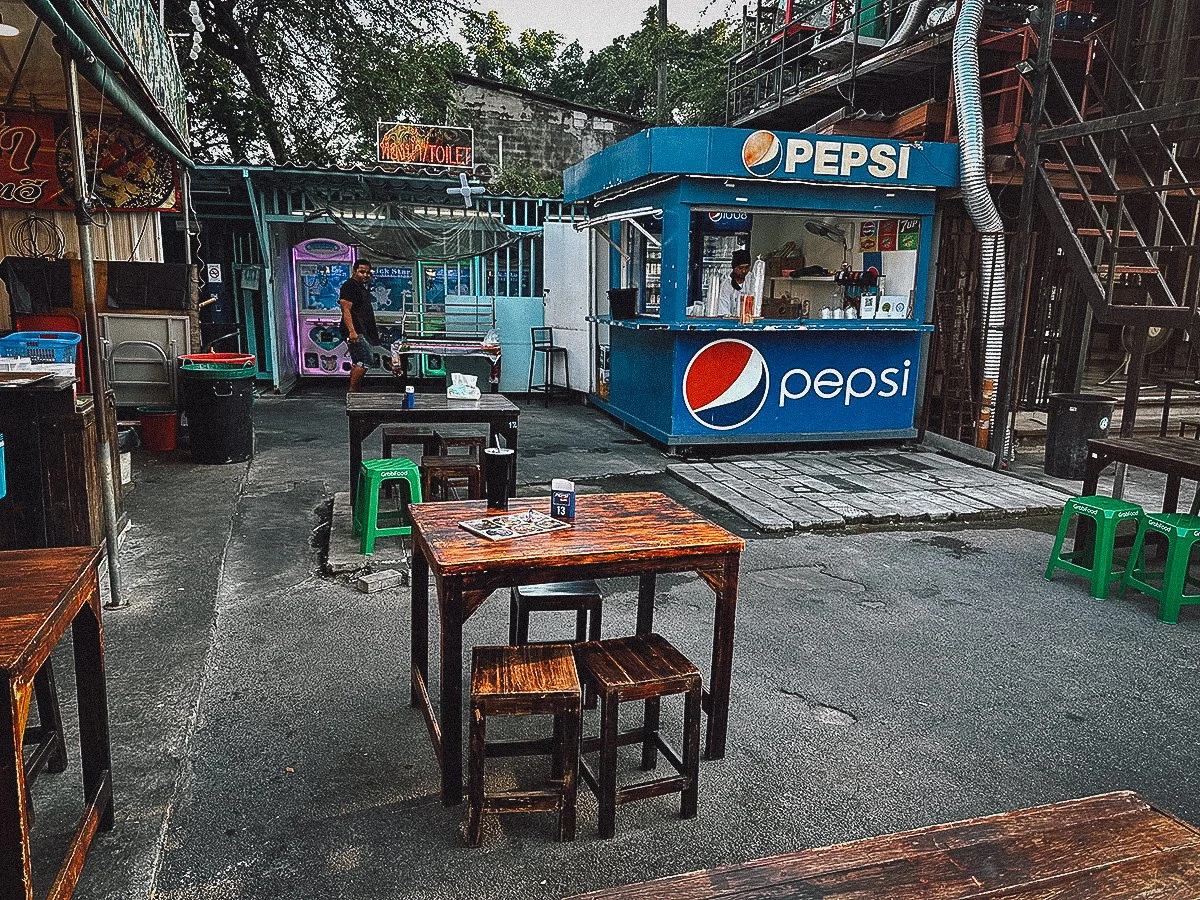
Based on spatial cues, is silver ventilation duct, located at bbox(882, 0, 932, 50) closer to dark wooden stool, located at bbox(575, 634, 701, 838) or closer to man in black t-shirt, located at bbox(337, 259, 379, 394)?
man in black t-shirt, located at bbox(337, 259, 379, 394)

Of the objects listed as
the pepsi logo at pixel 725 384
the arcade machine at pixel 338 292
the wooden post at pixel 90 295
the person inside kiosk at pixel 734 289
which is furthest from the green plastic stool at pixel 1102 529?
the arcade machine at pixel 338 292

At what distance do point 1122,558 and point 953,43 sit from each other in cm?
623

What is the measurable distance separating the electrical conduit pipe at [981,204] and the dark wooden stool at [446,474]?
572 cm

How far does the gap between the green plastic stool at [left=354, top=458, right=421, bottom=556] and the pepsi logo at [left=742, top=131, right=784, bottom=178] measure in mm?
4854

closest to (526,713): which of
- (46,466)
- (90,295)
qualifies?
(90,295)

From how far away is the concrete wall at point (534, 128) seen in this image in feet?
66.8

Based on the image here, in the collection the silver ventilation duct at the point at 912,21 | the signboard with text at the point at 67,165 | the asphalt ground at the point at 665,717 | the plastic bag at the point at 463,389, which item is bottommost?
the asphalt ground at the point at 665,717

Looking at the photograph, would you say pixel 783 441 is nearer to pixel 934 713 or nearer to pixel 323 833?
pixel 934 713

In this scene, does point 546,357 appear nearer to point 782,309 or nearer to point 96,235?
point 782,309

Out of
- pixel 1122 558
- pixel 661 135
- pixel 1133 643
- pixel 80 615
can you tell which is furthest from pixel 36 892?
pixel 661 135

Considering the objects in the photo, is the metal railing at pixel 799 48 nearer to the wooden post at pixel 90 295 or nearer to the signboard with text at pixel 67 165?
the signboard with text at pixel 67 165

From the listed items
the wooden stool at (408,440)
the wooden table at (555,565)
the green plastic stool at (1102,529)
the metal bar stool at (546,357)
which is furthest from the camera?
the metal bar stool at (546,357)

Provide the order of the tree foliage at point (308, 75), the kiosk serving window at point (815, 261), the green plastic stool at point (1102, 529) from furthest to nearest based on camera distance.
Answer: the tree foliage at point (308, 75) → the kiosk serving window at point (815, 261) → the green plastic stool at point (1102, 529)

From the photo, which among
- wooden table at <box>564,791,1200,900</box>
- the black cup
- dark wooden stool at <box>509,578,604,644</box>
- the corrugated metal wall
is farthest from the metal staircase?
the corrugated metal wall
